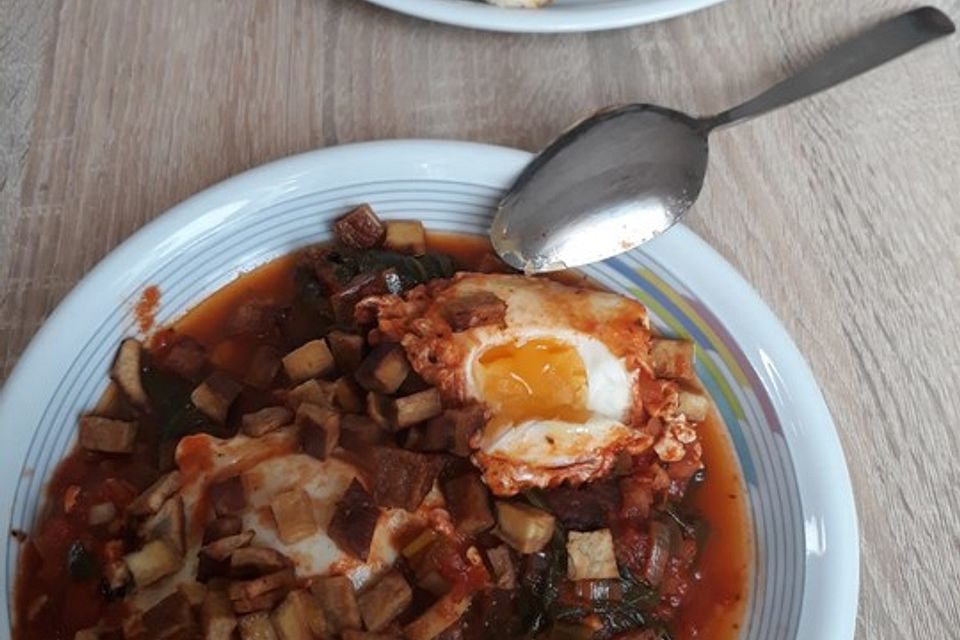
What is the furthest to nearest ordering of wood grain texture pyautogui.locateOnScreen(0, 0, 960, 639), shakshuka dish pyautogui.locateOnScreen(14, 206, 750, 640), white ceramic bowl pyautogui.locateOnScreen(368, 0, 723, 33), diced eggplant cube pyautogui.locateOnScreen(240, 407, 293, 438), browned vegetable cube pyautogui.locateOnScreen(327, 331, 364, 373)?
white ceramic bowl pyautogui.locateOnScreen(368, 0, 723, 33), wood grain texture pyautogui.locateOnScreen(0, 0, 960, 639), browned vegetable cube pyautogui.locateOnScreen(327, 331, 364, 373), diced eggplant cube pyautogui.locateOnScreen(240, 407, 293, 438), shakshuka dish pyautogui.locateOnScreen(14, 206, 750, 640)

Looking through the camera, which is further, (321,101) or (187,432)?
(321,101)

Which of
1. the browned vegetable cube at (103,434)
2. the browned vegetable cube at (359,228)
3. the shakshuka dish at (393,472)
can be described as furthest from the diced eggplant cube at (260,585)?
the browned vegetable cube at (359,228)

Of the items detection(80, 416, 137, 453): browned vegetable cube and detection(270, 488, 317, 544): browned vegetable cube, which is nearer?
detection(270, 488, 317, 544): browned vegetable cube

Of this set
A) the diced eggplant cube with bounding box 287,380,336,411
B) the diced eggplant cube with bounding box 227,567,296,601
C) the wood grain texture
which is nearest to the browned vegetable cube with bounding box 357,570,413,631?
the diced eggplant cube with bounding box 227,567,296,601

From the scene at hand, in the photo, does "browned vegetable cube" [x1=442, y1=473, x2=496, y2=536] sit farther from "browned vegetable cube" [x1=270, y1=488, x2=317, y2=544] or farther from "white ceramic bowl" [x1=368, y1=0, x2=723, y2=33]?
"white ceramic bowl" [x1=368, y1=0, x2=723, y2=33]

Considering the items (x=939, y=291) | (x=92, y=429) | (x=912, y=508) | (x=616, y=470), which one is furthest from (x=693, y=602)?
(x=92, y=429)

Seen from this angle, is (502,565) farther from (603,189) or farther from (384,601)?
(603,189)

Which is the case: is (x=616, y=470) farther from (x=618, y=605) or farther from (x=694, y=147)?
(x=694, y=147)

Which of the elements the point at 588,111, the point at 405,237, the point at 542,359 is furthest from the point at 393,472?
the point at 588,111
